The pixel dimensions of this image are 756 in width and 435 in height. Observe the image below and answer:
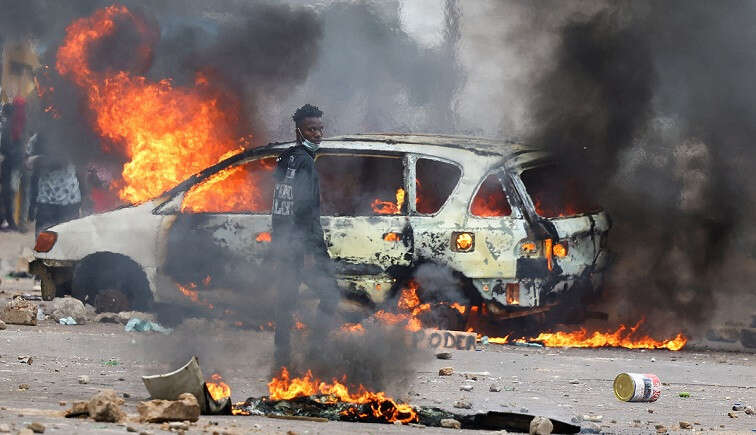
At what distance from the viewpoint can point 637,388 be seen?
266 inches

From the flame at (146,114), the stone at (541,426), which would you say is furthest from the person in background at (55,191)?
the stone at (541,426)

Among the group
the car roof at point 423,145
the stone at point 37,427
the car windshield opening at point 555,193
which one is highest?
the car roof at point 423,145

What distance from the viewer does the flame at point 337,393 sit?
662cm

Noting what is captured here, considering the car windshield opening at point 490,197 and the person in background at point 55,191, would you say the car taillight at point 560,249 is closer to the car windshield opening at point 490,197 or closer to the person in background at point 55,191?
the car windshield opening at point 490,197

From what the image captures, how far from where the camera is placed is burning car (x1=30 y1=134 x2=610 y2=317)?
10.1 metres

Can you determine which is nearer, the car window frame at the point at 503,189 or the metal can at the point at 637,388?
the metal can at the point at 637,388

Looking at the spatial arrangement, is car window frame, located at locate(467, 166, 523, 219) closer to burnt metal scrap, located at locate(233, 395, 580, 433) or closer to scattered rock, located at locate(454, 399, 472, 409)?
scattered rock, located at locate(454, 399, 472, 409)

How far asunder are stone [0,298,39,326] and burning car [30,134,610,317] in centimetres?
48

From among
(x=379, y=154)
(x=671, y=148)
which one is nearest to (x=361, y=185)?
(x=379, y=154)

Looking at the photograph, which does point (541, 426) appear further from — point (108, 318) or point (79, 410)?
point (108, 318)

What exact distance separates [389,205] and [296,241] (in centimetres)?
282

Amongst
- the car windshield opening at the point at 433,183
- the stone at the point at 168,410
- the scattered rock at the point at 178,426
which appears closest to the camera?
the scattered rock at the point at 178,426

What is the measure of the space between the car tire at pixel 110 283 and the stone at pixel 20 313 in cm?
51

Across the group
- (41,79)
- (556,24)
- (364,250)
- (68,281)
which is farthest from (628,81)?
(41,79)
